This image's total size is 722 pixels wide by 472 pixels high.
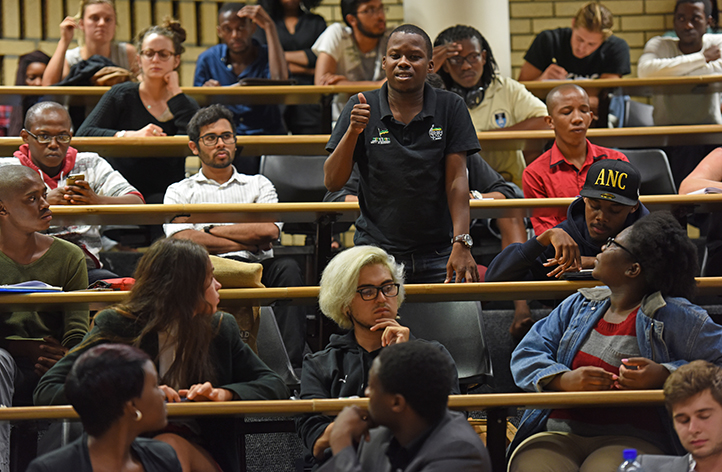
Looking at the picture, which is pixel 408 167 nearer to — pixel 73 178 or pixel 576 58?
pixel 73 178

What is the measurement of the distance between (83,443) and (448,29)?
9.26 ft

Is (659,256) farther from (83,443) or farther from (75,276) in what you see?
(75,276)

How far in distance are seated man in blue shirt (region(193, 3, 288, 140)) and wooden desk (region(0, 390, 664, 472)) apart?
8.01 feet

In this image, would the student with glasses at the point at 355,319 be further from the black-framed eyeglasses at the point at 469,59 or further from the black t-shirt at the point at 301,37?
the black t-shirt at the point at 301,37

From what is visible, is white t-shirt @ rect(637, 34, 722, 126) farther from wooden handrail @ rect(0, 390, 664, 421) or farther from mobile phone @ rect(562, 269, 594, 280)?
wooden handrail @ rect(0, 390, 664, 421)

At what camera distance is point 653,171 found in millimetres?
3613

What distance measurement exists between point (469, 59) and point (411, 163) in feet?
4.74

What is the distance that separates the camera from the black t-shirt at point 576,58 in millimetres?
4336

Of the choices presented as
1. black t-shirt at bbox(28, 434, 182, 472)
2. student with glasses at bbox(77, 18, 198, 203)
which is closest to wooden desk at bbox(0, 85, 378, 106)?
student with glasses at bbox(77, 18, 198, 203)

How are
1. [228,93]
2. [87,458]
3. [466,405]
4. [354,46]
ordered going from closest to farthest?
[87,458], [466,405], [228,93], [354,46]

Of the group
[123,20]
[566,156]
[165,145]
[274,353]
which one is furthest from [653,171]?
[123,20]

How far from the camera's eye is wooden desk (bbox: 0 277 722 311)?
2227 millimetres

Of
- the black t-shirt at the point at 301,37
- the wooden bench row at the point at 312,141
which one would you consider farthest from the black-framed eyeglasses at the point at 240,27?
the wooden bench row at the point at 312,141

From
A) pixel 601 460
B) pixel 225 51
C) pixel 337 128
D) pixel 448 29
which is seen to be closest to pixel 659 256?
pixel 601 460
